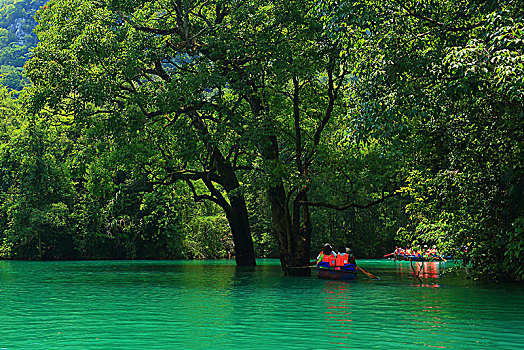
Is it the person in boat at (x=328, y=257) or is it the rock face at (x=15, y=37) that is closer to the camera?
the person in boat at (x=328, y=257)

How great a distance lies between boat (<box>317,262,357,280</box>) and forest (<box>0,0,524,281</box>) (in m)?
1.10

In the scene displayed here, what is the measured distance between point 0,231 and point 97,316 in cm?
4498

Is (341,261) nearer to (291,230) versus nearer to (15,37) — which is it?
(291,230)

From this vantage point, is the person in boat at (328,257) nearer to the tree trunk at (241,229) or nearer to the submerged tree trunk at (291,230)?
the submerged tree trunk at (291,230)

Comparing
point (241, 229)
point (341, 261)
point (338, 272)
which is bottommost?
point (338, 272)

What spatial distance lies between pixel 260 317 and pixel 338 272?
43.6 feet

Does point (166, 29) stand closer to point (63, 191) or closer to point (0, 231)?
point (63, 191)

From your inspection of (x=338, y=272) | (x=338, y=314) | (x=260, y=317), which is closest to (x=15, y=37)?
(x=338, y=272)

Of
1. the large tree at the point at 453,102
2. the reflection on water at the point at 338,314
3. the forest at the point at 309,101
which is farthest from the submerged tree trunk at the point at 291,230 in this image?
the large tree at the point at 453,102

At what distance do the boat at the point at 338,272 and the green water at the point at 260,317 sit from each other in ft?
13.4

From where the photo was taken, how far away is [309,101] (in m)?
28.1

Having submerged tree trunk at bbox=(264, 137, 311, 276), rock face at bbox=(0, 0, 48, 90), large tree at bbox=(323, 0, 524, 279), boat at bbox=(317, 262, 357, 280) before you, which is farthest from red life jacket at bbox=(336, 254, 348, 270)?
rock face at bbox=(0, 0, 48, 90)

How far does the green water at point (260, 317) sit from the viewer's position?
990cm

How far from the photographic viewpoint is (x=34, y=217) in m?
48.2
